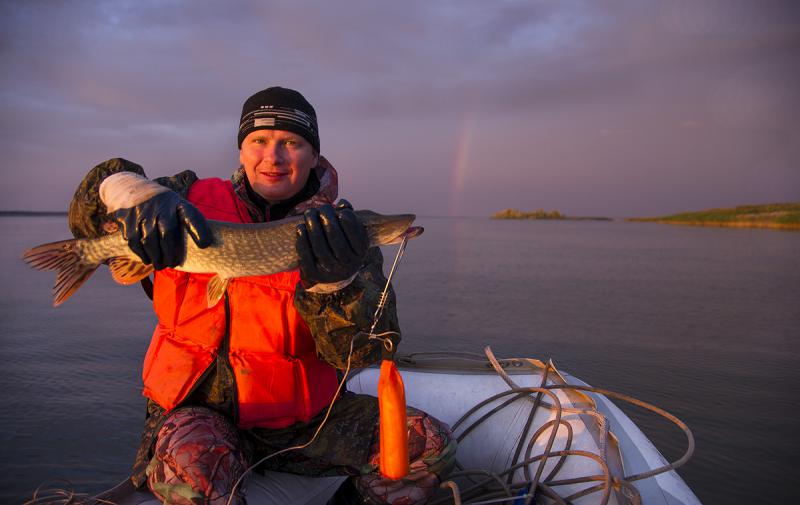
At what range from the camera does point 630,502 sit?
247 centimetres

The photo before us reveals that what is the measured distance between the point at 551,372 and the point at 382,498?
1761 mm

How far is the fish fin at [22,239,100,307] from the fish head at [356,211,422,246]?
1.42 meters

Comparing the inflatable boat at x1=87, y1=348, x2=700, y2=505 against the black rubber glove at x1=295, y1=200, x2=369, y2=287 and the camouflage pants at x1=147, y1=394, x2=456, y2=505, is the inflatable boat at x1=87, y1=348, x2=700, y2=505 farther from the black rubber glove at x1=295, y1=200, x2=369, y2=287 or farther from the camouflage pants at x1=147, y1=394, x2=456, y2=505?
the black rubber glove at x1=295, y1=200, x2=369, y2=287

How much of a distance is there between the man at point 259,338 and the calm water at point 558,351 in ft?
6.02

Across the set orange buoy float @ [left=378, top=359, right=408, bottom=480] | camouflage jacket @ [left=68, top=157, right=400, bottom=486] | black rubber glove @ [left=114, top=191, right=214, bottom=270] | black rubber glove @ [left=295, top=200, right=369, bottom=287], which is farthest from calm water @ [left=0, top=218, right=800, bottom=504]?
black rubber glove @ [left=295, top=200, right=369, bottom=287]

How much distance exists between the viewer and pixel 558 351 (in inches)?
266

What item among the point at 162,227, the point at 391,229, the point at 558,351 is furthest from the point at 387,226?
the point at 558,351

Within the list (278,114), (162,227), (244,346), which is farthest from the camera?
(278,114)

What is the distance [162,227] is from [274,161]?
765 mm

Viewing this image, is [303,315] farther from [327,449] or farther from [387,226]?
[327,449]

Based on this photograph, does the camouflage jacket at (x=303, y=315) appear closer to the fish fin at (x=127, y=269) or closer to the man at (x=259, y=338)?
the man at (x=259, y=338)

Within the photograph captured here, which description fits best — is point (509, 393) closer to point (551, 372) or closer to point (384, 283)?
point (551, 372)

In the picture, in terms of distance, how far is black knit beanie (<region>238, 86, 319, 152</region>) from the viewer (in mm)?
2957

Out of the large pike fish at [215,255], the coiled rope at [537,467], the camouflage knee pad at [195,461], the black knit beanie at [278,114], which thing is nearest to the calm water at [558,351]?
the coiled rope at [537,467]
